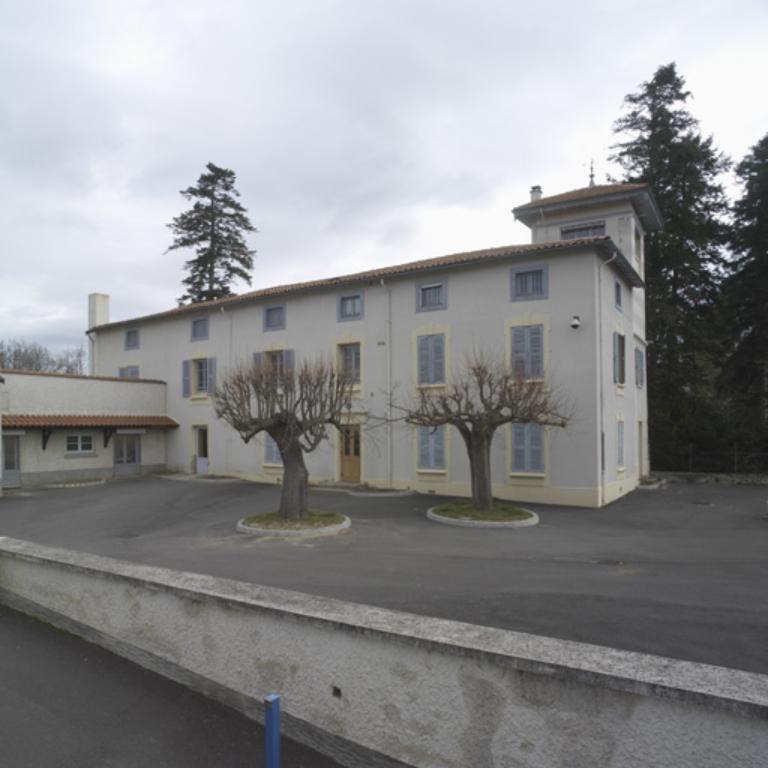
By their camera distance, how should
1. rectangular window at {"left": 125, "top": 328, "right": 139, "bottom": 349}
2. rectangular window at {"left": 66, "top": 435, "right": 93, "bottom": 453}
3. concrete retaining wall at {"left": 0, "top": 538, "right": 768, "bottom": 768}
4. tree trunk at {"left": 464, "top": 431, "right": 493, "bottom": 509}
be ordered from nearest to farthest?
concrete retaining wall at {"left": 0, "top": 538, "right": 768, "bottom": 768}
tree trunk at {"left": 464, "top": 431, "right": 493, "bottom": 509}
rectangular window at {"left": 66, "top": 435, "right": 93, "bottom": 453}
rectangular window at {"left": 125, "top": 328, "right": 139, "bottom": 349}

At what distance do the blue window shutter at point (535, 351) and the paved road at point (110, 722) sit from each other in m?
14.2

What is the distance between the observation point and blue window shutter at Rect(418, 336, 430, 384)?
18578 mm

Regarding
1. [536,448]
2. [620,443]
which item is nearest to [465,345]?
[536,448]

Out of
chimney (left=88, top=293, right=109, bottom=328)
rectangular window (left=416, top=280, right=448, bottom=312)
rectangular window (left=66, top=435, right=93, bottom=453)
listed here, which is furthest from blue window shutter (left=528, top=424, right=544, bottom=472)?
chimney (left=88, top=293, right=109, bottom=328)

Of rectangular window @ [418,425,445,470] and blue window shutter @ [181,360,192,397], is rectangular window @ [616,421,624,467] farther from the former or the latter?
blue window shutter @ [181,360,192,397]

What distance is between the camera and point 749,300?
24328mm

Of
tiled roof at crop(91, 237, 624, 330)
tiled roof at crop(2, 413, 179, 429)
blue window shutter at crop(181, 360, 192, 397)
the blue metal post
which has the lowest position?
the blue metal post

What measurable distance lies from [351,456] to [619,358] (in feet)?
31.5

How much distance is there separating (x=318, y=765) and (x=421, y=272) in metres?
16.7

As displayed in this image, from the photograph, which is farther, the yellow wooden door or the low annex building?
the low annex building

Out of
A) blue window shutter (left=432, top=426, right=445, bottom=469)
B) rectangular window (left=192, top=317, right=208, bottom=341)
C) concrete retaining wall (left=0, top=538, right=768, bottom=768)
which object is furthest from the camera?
rectangular window (left=192, top=317, right=208, bottom=341)

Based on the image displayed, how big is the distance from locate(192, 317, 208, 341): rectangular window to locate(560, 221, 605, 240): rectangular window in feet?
49.2

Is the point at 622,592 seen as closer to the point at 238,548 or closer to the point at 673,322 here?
the point at 238,548

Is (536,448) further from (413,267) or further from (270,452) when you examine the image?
(270,452)
